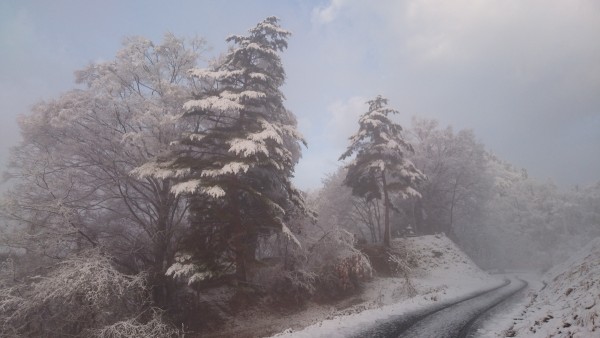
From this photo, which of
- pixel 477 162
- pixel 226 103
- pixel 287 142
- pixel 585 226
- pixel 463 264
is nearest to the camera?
pixel 226 103

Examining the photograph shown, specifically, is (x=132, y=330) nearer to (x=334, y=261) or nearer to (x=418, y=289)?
(x=334, y=261)

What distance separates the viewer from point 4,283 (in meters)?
11.6

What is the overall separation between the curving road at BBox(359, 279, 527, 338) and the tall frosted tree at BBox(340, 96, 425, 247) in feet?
37.2

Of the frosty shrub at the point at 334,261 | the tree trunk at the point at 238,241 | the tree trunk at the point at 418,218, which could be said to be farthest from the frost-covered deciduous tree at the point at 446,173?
the tree trunk at the point at 238,241

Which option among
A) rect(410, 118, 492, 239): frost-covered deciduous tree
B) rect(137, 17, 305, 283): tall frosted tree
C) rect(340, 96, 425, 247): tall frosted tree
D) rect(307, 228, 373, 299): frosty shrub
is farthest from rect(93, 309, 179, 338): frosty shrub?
rect(410, 118, 492, 239): frost-covered deciduous tree

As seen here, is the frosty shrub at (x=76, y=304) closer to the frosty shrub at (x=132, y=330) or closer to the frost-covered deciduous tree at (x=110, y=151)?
the frosty shrub at (x=132, y=330)

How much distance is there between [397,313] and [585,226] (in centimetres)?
6207

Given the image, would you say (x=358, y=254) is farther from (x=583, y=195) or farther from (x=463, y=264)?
(x=583, y=195)

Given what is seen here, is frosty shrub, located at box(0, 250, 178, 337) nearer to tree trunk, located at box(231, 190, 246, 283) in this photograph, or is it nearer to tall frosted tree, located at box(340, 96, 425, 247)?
tree trunk, located at box(231, 190, 246, 283)

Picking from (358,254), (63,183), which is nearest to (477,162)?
(358,254)

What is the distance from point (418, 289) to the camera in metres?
20.6

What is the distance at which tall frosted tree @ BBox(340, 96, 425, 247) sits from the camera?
1013 inches

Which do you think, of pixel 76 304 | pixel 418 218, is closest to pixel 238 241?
pixel 76 304

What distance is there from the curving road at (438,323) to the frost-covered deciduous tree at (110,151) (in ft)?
32.0
